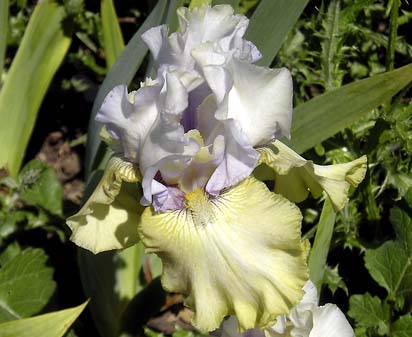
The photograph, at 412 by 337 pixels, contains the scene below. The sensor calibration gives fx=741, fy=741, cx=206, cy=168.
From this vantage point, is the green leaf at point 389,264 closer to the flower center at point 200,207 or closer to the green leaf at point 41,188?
the flower center at point 200,207

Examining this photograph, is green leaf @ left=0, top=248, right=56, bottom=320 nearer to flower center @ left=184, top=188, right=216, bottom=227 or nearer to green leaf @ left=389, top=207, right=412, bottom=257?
flower center @ left=184, top=188, right=216, bottom=227

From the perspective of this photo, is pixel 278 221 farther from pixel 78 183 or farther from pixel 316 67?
pixel 78 183

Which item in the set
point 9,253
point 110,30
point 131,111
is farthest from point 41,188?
point 131,111

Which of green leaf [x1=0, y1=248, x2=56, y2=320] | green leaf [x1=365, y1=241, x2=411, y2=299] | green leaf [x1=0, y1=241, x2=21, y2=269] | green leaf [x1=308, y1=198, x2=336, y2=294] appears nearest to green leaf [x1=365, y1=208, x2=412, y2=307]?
green leaf [x1=365, y1=241, x2=411, y2=299]

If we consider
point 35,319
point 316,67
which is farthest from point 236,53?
point 316,67

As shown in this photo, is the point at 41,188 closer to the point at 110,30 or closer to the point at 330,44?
the point at 110,30

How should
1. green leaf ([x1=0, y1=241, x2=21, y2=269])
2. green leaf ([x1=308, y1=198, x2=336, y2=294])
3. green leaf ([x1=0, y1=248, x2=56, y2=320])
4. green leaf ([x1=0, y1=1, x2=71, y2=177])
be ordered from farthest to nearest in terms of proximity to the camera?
green leaf ([x1=0, y1=1, x2=71, y2=177]) < green leaf ([x1=0, y1=241, x2=21, y2=269]) < green leaf ([x1=0, y1=248, x2=56, y2=320]) < green leaf ([x1=308, y1=198, x2=336, y2=294])
